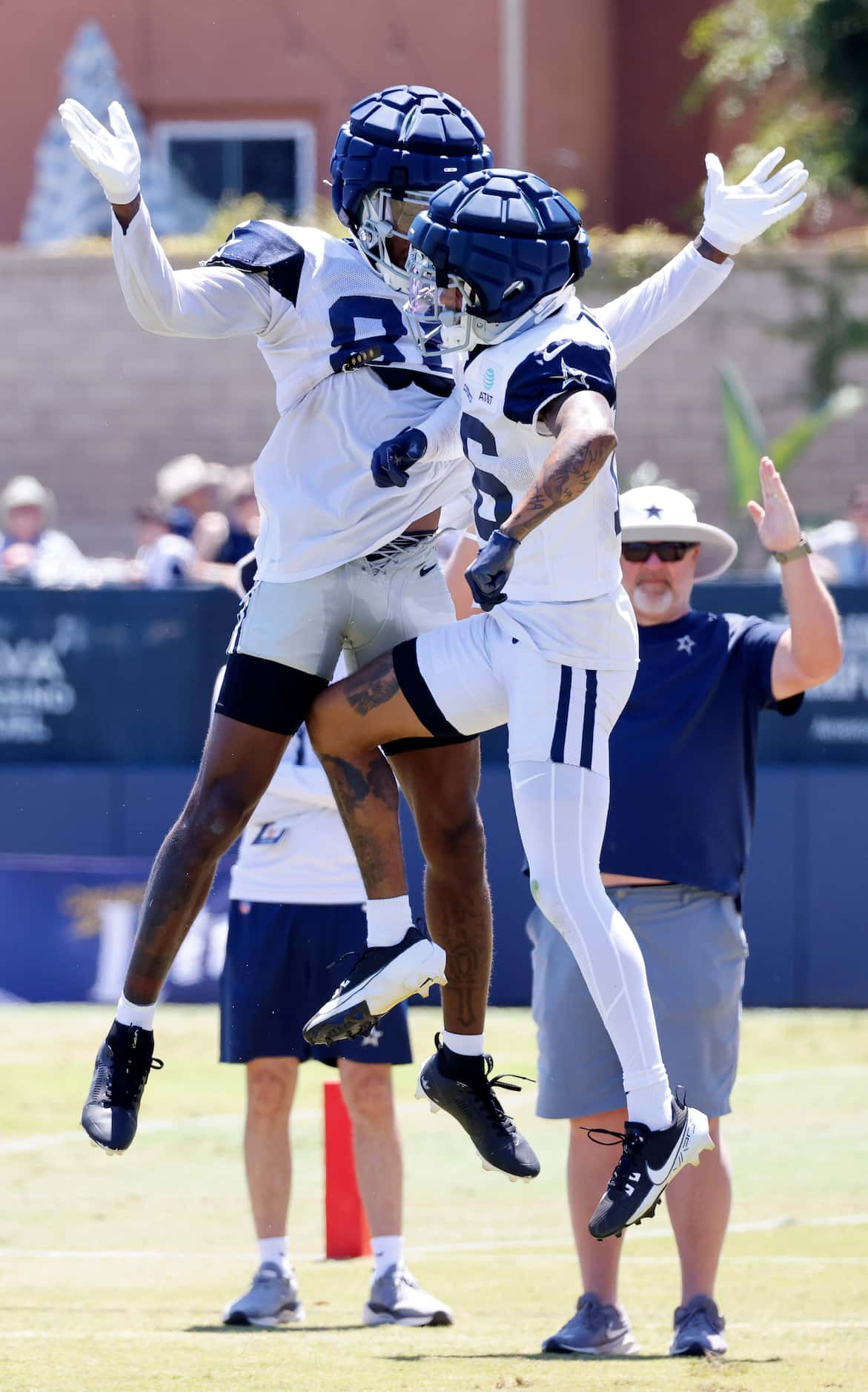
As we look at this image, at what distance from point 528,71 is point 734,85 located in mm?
2830

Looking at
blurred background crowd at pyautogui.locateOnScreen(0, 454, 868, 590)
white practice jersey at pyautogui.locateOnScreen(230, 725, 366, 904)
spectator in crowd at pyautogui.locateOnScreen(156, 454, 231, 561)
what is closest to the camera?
white practice jersey at pyautogui.locateOnScreen(230, 725, 366, 904)

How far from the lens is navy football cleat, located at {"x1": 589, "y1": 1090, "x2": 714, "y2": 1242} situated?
15.9ft

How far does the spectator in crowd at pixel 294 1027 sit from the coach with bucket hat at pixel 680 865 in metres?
0.62

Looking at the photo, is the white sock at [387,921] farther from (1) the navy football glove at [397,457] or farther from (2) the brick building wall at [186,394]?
(2) the brick building wall at [186,394]

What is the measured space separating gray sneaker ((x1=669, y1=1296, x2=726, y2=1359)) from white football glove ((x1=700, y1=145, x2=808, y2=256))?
280cm

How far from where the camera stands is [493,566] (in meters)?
4.50

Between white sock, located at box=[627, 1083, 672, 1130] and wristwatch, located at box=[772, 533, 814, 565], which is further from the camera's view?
wristwatch, located at box=[772, 533, 814, 565]

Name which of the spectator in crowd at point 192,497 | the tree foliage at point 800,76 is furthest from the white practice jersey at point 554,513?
the tree foliage at point 800,76

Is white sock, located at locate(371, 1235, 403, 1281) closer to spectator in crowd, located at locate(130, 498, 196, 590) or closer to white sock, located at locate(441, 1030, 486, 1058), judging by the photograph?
white sock, located at locate(441, 1030, 486, 1058)

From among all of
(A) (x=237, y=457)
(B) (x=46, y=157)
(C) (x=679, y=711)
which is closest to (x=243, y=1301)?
(C) (x=679, y=711)

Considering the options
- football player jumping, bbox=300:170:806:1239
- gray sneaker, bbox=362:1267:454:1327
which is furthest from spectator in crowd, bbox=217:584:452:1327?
football player jumping, bbox=300:170:806:1239

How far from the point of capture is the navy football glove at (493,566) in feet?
14.7

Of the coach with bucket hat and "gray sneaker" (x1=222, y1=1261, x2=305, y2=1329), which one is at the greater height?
the coach with bucket hat

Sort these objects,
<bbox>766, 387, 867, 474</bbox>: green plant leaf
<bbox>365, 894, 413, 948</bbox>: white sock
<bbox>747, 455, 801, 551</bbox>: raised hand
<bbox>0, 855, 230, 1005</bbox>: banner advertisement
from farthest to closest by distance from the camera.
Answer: <bbox>766, 387, 867, 474</bbox>: green plant leaf, <bbox>0, 855, 230, 1005</bbox>: banner advertisement, <bbox>747, 455, 801, 551</bbox>: raised hand, <bbox>365, 894, 413, 948</bbox>: white sock
